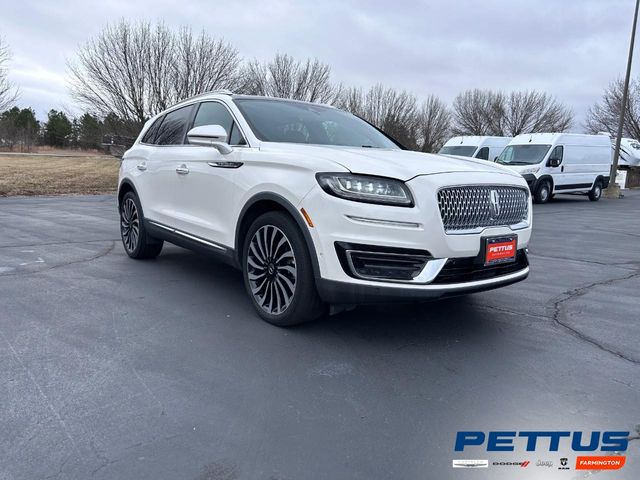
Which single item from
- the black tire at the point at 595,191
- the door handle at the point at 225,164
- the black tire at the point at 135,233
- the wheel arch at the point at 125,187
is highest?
the door handle at the point at 225,164

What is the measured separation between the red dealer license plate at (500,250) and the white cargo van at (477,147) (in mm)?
18165

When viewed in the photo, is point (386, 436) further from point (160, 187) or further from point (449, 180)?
point (160, 187)

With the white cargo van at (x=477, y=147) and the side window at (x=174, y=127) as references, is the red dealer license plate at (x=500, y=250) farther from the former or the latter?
the white cargo van at (x=477, y=147)

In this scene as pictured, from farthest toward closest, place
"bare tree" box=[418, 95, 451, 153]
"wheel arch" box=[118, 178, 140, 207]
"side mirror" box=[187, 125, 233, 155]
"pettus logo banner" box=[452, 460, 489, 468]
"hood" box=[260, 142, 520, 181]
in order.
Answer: "bare tree" box=[418, 95, 451, 153]
"wheel arch" box=[118, 178, 140, 207]
"side mirror" box=[187, 125, 233, 155]
"hood" box=[260, 142, 520, 181]
"pettus logo banner" box=[452, 460, 489, 468]

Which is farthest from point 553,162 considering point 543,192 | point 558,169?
point 543,192

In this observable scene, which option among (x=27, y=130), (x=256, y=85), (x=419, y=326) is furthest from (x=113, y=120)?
(x=27, y=130)

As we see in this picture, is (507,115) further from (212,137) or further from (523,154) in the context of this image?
(212,137)

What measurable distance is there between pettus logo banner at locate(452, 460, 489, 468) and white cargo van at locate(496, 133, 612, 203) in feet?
54.6

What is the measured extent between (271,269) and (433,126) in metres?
45.6

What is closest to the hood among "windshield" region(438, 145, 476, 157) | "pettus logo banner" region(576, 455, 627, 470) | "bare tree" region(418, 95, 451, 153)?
"pettus logo banner" region(576, 455, 627, 470)

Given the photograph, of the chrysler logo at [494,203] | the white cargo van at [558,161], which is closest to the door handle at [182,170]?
the chrysler logo at [494,203]

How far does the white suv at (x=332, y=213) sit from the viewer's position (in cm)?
320

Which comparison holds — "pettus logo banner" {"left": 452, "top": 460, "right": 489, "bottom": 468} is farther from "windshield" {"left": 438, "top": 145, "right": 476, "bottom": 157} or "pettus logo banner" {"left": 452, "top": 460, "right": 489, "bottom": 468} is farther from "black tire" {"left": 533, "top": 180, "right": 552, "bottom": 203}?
"windshield" {"left": 438, "top": 145, "right": 476, "bottom": 157}

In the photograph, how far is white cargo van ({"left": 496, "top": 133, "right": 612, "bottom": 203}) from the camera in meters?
17.9
